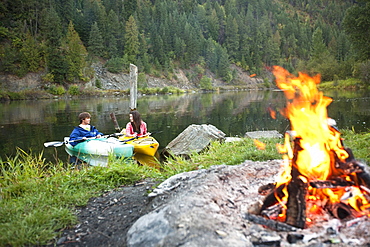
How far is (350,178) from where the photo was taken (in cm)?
356

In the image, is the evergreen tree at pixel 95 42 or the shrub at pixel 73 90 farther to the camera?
the evergreen tree at pixel 95 42

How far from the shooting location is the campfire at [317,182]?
3312 millimetres

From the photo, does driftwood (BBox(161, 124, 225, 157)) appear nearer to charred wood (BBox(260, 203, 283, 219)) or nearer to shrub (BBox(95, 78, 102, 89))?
charred wood (BBox(260, 203, 283, 219))

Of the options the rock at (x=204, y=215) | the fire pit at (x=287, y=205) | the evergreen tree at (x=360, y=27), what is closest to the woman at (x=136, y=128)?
the rock at (x=204, y=215)

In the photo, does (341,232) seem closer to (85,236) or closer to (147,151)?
(85,236)

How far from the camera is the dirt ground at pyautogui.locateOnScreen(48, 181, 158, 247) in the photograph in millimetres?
3662

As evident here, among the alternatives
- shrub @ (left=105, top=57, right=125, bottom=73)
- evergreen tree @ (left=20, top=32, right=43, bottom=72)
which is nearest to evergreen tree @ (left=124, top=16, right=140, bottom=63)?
shrub @ (left=105, top=57, right=125, bottom=73)

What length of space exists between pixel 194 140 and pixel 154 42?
282 ft

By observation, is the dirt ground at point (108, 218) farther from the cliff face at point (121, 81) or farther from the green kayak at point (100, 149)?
the cliff face at point (121, 81)

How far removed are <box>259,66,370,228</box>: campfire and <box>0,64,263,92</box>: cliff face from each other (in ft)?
184

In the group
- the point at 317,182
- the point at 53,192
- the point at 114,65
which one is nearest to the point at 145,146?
the point at 53,192

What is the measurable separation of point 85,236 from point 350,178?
3.47 meters

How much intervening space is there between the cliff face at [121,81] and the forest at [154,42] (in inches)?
59.6

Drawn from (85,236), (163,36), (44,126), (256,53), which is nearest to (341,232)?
(85,236)
